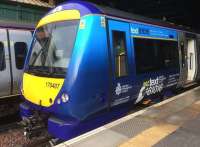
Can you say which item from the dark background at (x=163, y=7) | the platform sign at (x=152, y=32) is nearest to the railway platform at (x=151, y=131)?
the platform sign at (x=152, y=32)

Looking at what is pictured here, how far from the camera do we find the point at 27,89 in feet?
23.8

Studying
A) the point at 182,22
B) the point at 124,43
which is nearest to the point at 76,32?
the point at 124,43

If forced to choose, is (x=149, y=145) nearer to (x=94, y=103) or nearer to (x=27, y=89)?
(x=94, y=103)

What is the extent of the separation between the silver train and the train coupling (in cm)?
255

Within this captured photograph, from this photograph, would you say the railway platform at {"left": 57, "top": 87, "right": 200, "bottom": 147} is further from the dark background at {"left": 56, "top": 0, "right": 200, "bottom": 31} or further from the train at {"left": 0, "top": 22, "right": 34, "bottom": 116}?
the dark background at {"left": 56, "top": 0, "right": 200, "bottom": 31}

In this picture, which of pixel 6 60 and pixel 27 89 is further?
pixel 6 60

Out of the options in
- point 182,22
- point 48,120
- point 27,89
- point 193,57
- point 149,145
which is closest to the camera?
point 149,145

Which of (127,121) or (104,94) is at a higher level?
(104,94)

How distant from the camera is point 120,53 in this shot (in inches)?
287

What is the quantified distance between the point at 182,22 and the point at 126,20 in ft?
56.8

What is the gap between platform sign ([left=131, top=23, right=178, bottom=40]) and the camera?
26.0ft

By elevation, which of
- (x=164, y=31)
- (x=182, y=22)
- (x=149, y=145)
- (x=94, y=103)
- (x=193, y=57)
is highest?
(x=182, y=22)

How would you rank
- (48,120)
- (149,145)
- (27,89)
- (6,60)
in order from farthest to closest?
(6,60) < (27,89) < (48,120) < (149,145)

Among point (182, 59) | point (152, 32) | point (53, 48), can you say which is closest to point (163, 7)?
point (182, 59)
